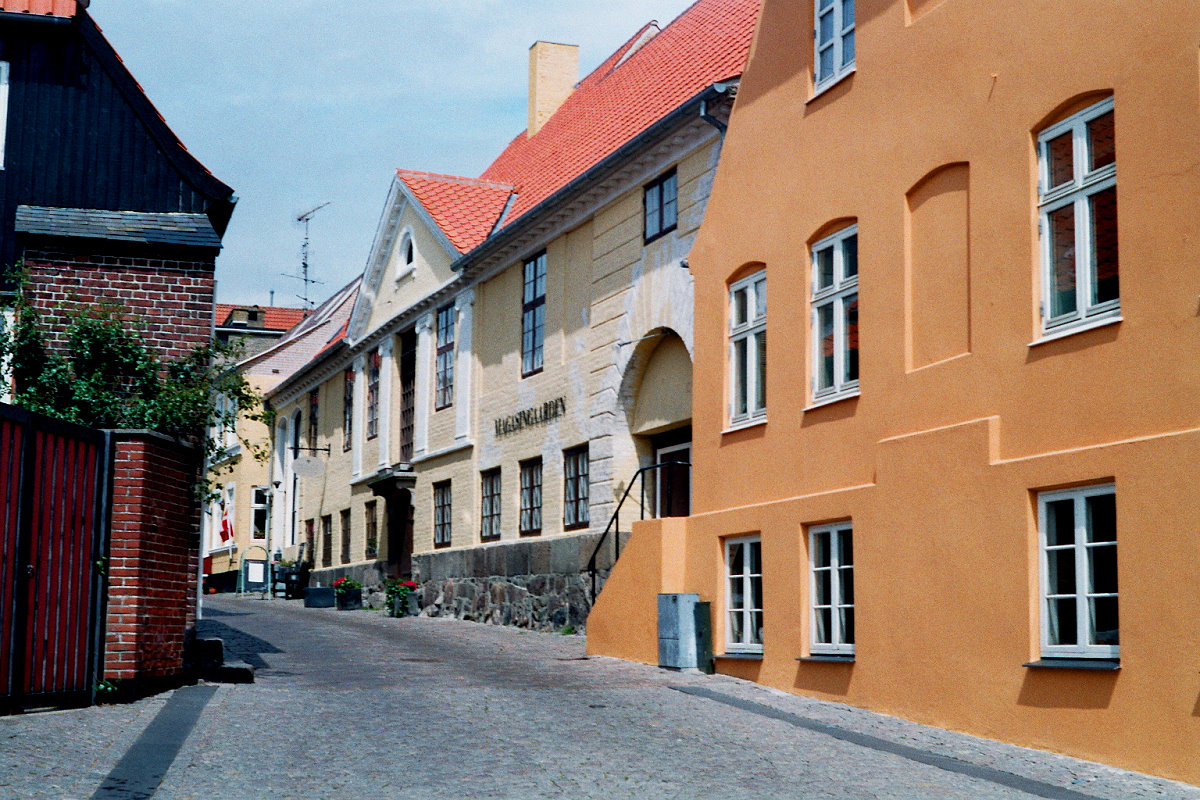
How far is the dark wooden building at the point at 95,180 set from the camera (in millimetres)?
15508

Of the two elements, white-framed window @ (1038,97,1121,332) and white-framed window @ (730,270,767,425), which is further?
white-framed window @ (730,270,767,425)

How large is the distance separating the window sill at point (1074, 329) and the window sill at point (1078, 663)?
7.49 feet

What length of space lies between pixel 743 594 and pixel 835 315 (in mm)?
3059

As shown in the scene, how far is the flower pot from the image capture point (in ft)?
102

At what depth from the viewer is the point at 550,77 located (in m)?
32.8

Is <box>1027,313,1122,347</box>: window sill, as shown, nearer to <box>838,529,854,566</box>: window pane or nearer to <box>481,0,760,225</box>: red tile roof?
<box>838,529,854,566</box>: window pane

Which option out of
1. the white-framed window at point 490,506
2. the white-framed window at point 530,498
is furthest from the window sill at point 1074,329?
the white-framed window at point 490,506

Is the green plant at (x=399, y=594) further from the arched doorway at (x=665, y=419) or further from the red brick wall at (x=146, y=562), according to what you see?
the red brick wall at (x=146, y=562)

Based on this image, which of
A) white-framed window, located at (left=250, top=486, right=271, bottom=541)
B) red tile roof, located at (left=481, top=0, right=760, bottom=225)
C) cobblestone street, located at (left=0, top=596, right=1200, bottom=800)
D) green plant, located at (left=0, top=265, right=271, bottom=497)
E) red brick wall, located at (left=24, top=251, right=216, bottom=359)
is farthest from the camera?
white-framed window, located at (left=250, top=486, right=271, bottom=541)

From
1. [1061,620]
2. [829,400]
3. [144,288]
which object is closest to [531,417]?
[144,288]

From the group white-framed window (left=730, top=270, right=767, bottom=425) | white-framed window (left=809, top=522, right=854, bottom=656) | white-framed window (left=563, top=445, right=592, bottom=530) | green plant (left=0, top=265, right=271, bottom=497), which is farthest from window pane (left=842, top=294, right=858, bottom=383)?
white-framed window (left=563, top=445, right=592, bottom=530)

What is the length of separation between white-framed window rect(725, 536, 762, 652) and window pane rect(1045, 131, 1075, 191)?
5.24 meters

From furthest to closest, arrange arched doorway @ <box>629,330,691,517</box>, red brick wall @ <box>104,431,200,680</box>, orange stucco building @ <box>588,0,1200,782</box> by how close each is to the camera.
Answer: arched doorway @ <box>629,330,691,517</box>
red brick wall @ <box>104,431,200,680</box>
orange stucco building @ <box>588,0,1200,782</box>

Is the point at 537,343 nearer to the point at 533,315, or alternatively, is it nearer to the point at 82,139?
the point at 533,315
